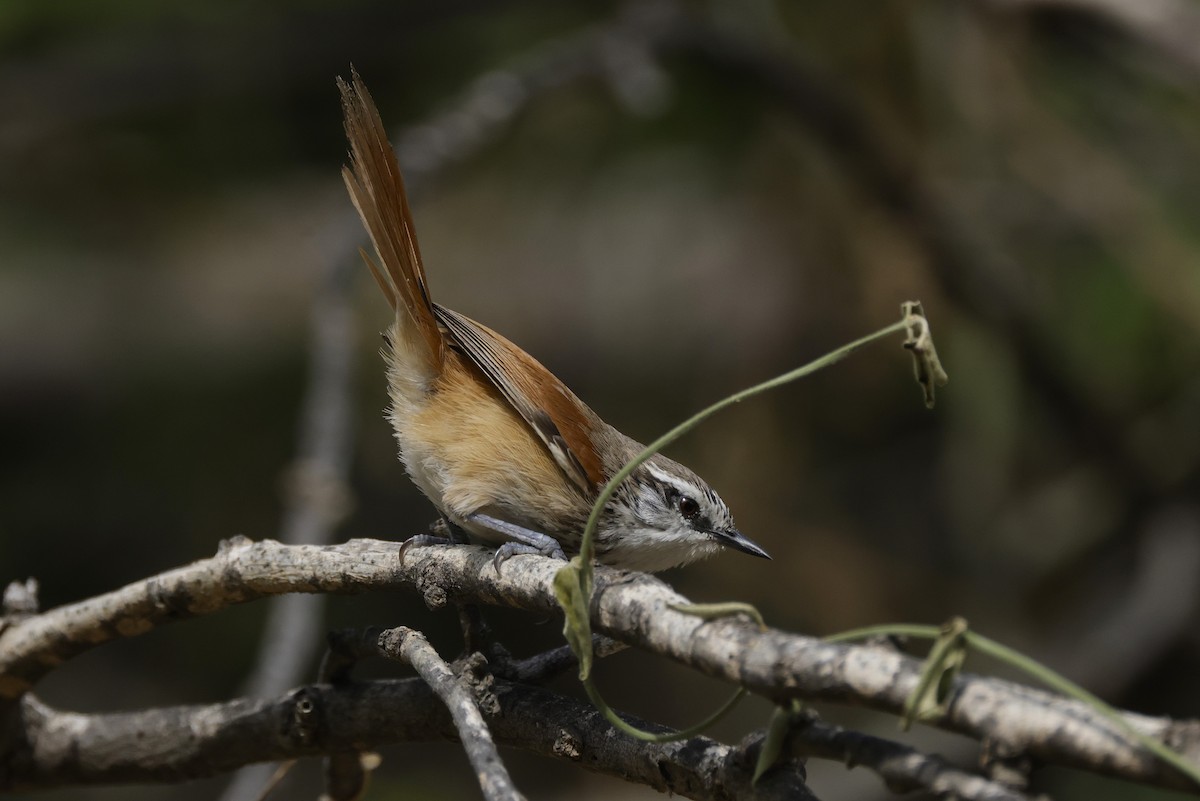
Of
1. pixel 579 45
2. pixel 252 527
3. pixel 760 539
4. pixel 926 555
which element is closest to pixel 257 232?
pixel 252 527

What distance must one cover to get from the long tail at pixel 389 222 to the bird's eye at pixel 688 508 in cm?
88

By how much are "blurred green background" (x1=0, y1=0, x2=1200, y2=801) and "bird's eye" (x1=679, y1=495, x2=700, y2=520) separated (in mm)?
1923

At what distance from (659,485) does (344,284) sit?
167 cm

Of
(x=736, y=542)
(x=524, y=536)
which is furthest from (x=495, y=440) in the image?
(x=736, y=542)

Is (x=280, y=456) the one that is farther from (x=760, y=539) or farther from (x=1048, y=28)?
(x=1048, y=28)

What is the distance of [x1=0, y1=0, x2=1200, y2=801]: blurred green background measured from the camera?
5.90 meters

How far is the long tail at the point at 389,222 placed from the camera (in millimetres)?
3225

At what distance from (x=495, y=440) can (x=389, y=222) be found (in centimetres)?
71

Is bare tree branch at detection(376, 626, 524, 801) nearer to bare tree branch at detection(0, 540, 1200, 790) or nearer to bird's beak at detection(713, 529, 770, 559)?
bare tree branch at detection(0, 540, 1200, 790)

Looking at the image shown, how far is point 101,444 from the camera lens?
7.76 meters

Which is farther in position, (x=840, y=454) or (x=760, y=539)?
(x=840, y=454)

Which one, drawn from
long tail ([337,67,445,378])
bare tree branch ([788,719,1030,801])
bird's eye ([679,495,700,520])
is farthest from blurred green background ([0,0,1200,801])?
bare tree branch ([788,719,1030,801])

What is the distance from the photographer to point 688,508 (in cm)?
366

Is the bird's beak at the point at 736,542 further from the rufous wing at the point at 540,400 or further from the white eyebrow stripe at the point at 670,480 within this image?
the rufous wing at the point at 540,400
